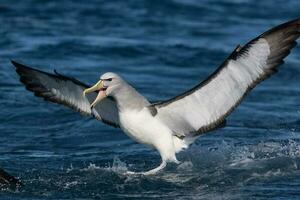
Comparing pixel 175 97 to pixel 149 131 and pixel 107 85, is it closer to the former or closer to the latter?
pixel 149 131

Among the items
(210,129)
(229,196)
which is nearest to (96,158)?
(210,129)

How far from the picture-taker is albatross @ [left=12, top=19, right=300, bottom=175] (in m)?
10.8

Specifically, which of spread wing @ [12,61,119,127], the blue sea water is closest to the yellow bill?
spread wing @ [12,61,119,127]

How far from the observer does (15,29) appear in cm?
2288

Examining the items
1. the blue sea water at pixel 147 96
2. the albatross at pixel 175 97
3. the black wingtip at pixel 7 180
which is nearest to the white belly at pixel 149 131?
the albatross at pixel 175 97

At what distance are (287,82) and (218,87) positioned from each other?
7.13 metres

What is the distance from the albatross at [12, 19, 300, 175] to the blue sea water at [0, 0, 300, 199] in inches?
19.1

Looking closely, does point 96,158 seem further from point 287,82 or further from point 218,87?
Result: point 287,82

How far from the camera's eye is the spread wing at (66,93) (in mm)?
11633

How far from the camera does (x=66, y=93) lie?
11.9 metres

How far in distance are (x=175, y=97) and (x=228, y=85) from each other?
2.03 feet

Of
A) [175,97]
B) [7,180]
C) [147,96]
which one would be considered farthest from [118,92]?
[147,96]

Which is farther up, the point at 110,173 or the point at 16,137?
the point at 16,137

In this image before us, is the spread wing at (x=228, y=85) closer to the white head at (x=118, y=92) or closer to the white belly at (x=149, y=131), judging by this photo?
the white belly at (x=149, y=131)
